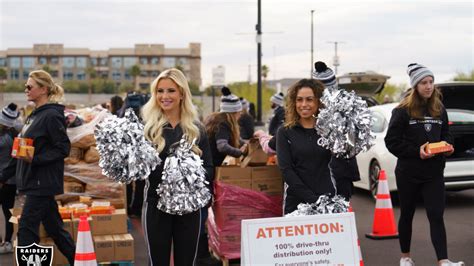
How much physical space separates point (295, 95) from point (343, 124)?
490 mm

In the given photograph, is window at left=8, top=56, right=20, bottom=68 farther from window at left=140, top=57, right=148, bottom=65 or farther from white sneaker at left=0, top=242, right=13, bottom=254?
white sneaker at left=0, top=242, right=13, bottom=254

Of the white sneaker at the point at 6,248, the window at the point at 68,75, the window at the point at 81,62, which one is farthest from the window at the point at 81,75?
the white sneaker at the point at 6,248

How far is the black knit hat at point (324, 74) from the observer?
18.1ft

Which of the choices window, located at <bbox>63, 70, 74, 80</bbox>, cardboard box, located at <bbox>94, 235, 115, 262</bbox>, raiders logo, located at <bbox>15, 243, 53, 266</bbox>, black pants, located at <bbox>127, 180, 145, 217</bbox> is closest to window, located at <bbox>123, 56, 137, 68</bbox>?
window, located at <bbox>63, 70, 74, 80</bbox>

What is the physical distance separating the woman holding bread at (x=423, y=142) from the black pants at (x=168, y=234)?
7.72ft

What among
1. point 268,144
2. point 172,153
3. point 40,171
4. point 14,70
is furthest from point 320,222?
point 14,70

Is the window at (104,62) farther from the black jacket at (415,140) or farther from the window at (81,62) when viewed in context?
the black jacket at (415,140)

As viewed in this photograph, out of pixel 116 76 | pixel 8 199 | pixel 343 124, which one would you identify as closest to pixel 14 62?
pixel 116 76

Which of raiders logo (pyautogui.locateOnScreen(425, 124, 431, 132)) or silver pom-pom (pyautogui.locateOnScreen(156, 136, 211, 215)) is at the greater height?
raiders logo (pyautogui.locateOnScreen(425, 124, 431, 132))

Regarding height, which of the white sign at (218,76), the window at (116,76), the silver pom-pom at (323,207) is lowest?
the silver pom-pom at (323,207)

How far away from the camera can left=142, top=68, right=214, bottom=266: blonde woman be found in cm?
421

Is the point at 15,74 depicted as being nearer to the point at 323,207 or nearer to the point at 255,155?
the point at 255,155

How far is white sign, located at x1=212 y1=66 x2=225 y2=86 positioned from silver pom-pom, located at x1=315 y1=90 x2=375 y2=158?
20477 millimetres

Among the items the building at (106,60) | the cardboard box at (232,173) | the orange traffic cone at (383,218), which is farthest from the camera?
the building at (106,60)
